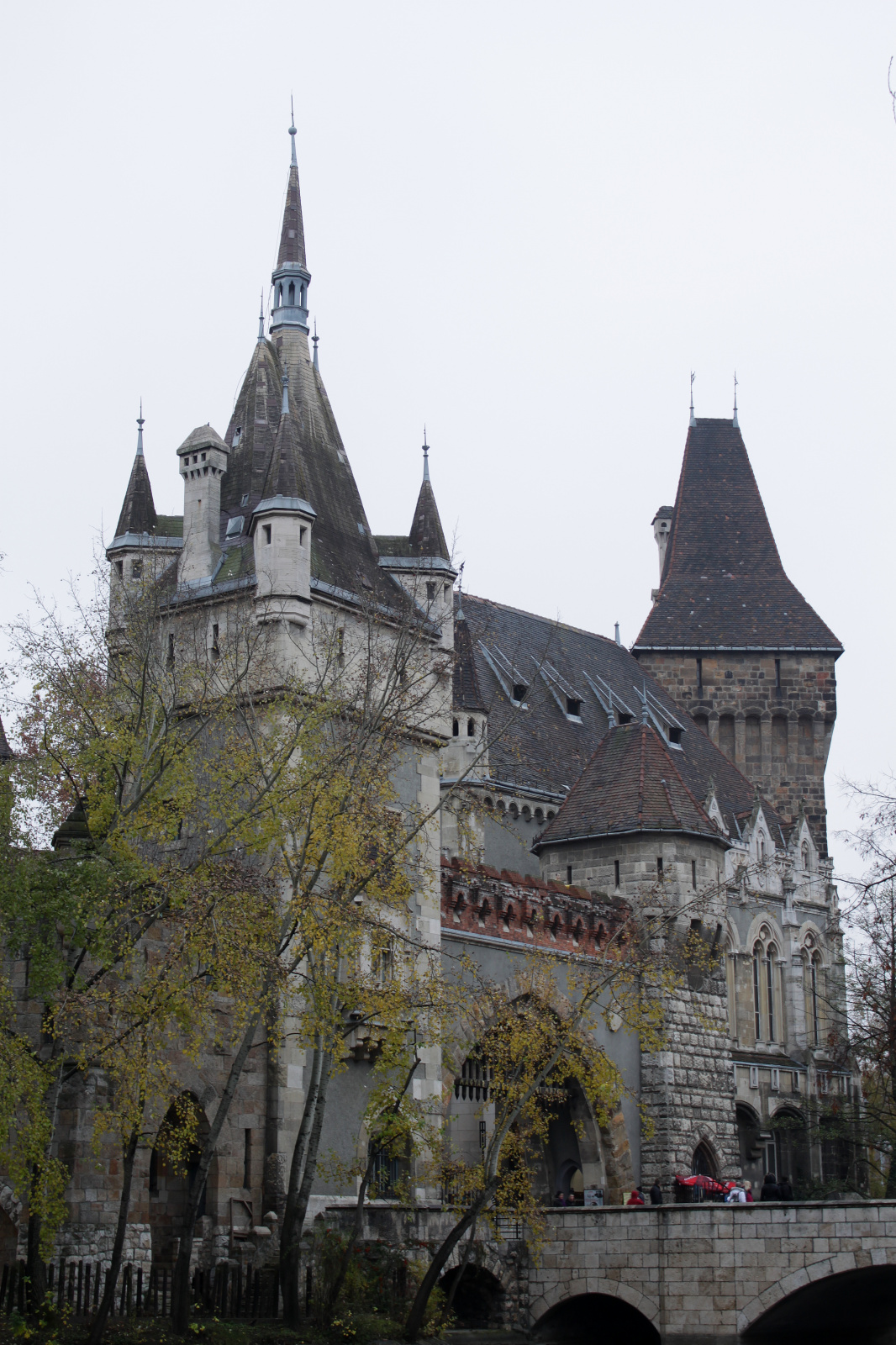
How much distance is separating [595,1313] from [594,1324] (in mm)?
181

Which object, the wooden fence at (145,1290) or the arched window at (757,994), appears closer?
the wooden fence at (145,1290)

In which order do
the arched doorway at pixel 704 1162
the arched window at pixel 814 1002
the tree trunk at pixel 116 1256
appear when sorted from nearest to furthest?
the tree trunk at pixel 116 1256
the arched doorway at pixel 704 1162
the arched window at pixel 814 1002

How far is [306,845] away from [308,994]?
7.56 ft

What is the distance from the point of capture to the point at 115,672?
27.5 meters

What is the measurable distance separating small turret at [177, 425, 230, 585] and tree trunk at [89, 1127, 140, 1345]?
12.9 metres

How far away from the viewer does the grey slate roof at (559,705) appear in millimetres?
43438

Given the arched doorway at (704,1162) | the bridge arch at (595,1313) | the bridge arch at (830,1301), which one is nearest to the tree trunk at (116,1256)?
the bridge arch at (595,1313)

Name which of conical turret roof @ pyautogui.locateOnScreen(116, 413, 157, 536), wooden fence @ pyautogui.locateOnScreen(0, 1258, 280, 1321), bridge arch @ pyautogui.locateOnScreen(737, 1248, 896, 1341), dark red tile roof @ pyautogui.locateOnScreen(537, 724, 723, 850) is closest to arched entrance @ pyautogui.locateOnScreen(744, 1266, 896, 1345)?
bridge arch @ pyautogui.locateOnScreen(737, 1248, 896, 1341)

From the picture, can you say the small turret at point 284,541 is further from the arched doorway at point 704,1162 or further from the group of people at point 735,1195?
the arched doorway at point 704,1162

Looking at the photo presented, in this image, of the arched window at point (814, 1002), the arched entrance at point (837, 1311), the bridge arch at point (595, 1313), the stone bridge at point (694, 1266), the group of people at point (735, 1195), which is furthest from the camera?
the arched window at point (814, 1002)

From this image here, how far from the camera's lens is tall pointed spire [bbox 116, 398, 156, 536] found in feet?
112

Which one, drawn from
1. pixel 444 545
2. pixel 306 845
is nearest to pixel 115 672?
pixel 306 845

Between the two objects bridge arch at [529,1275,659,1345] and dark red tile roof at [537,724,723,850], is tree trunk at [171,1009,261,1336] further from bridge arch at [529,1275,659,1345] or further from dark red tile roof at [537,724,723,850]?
dark red tile roof at [537,724,723,850]

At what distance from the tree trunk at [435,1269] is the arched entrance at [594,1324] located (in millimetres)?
4951
